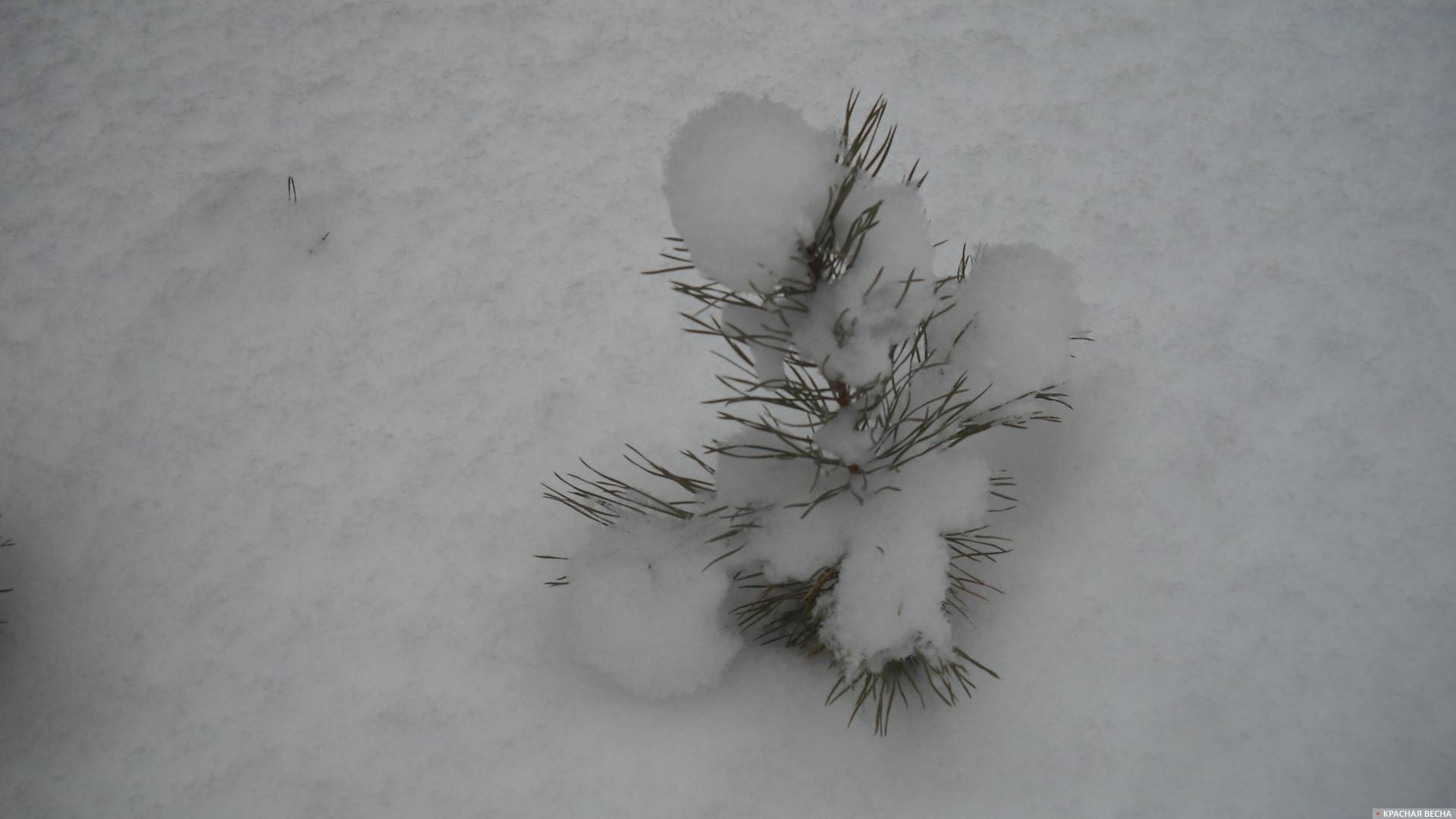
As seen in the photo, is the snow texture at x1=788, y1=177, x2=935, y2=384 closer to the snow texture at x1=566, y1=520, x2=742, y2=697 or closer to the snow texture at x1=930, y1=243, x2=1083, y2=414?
the snow texture at x1=930, y1=243, x2=1083, y2=414

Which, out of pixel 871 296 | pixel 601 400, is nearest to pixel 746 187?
pixel 871 296

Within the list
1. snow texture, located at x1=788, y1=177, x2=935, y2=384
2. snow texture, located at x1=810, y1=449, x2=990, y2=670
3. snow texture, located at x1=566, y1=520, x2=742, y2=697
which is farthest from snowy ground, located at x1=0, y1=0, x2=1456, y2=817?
snow texture, located at x1=788, y1=177, x2=935, y2=384

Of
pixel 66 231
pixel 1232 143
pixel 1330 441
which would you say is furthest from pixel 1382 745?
pixel 66 231

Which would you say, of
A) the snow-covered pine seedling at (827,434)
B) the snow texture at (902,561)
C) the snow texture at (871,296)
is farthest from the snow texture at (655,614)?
the snow texture at (871,296)

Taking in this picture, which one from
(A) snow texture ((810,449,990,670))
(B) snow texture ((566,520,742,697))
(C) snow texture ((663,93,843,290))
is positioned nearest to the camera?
(C) snow texture ((663,93,843,290))

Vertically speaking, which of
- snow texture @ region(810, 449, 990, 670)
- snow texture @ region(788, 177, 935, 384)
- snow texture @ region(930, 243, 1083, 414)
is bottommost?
snow texture @ region(810, 449, 990, 670)

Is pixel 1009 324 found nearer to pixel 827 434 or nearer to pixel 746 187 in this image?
pixel 827 434
